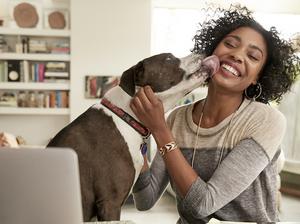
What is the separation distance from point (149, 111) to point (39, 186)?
62cm

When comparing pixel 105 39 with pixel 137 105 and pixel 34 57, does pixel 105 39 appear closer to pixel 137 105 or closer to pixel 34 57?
pixel 34 57

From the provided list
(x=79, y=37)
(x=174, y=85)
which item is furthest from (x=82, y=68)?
(x=174, y=85)

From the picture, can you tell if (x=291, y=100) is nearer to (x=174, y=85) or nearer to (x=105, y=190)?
(x=174, y=85)

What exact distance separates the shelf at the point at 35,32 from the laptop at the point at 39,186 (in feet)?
13.5

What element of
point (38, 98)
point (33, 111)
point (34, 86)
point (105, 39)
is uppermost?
point (105, 39)

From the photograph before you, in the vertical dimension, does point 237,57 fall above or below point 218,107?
above

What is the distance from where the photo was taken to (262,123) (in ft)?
4.12

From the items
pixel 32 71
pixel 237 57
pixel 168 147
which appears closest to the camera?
pixel 168 147

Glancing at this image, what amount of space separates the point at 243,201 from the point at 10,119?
154 inches

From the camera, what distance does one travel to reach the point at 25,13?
4500mm

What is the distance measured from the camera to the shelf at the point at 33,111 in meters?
4.59

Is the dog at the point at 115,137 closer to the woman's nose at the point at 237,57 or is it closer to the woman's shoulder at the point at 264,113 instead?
the woman's nose at the point at 237,57

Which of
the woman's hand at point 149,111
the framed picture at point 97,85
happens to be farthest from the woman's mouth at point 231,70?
the framed picture at point 97,85

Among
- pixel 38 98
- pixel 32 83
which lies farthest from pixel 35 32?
pixel 38 98
